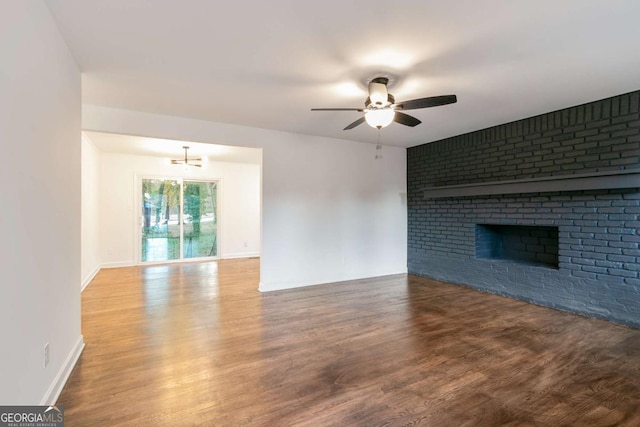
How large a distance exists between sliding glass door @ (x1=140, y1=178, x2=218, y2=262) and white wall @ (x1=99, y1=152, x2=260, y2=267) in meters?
A: 0.19

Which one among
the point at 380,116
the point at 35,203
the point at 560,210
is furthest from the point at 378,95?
the point at 560,210

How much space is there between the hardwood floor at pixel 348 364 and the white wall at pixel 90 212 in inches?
53.6

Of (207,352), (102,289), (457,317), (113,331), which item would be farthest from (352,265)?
(102,289)

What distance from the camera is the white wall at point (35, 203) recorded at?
4.71 feet

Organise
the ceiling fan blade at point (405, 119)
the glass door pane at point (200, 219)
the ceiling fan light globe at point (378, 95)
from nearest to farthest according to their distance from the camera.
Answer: the ceiling fan light globe at point (378, 95), the ceiling fan blade at point (405, 119), the glass door pane at point (200, 219)

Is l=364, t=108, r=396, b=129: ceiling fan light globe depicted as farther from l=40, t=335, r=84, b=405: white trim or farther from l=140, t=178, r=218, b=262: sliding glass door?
l=140, t=178, r=218, b=262: sliding glass door

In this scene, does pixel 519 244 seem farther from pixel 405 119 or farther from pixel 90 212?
pixel 90 212

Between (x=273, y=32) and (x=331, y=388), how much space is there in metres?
2.53

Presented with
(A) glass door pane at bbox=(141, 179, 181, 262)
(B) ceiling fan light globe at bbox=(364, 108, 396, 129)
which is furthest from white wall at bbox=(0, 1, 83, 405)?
(A) glass door pane at bbox=(141, 179, 181, 262)

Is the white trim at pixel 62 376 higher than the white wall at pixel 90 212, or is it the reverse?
the white wall at pixel 90 212

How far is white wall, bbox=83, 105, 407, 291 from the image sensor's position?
447 cm

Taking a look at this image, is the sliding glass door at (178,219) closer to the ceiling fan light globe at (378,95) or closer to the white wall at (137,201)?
the white wall at (137,201)

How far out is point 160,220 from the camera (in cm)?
707

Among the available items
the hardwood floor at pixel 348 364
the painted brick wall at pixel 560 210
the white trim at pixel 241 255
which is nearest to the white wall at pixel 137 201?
the white trim at pixel 241 255
